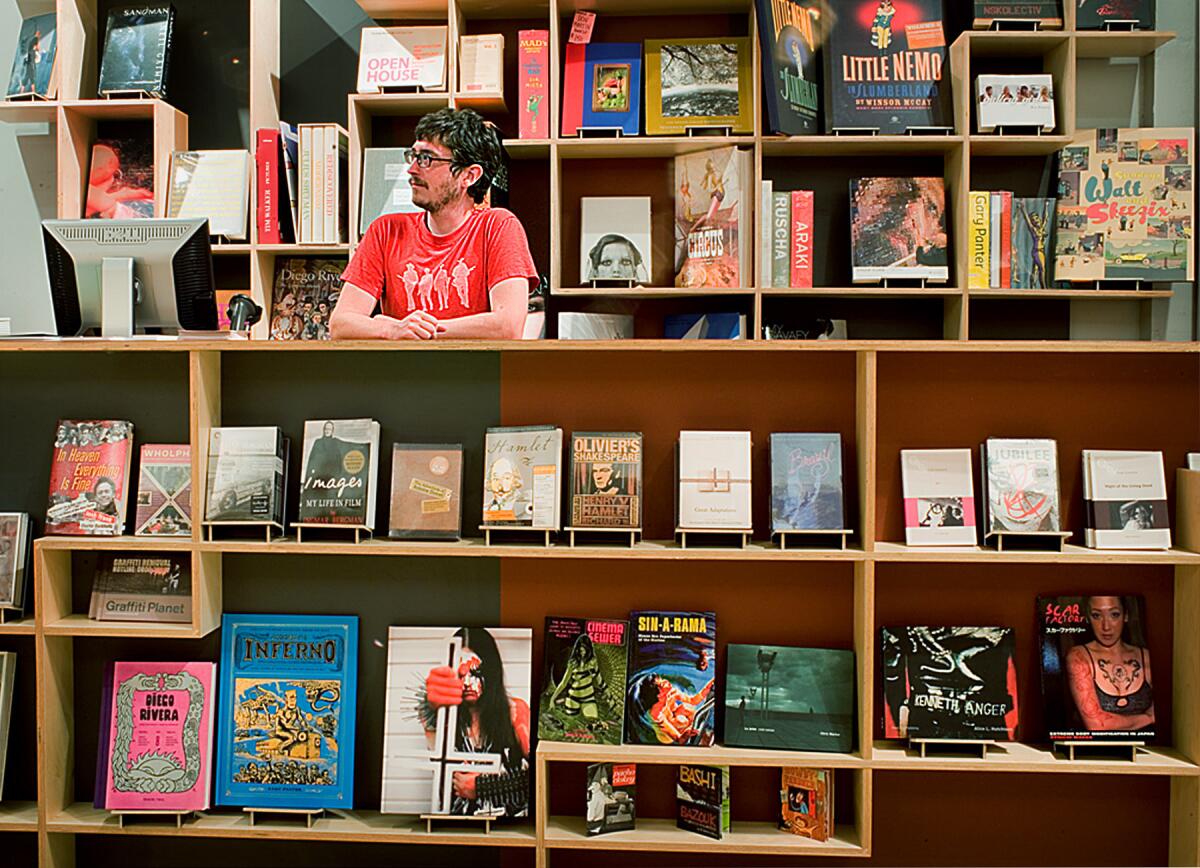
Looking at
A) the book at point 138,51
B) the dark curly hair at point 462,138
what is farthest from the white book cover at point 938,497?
the book at point 138,51

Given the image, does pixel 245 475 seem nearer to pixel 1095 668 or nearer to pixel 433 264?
pixel 433 264

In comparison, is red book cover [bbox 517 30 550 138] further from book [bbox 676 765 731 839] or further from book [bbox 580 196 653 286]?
book [bbox 676 765 731 839]

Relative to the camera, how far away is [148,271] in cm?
263

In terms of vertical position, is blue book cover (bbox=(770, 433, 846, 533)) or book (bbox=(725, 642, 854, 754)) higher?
blue book cover (bbox=(770, 433, 846, 533))

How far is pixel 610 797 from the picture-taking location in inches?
86.2

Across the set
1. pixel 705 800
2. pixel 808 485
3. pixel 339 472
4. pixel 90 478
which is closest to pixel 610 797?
pixel 705 800

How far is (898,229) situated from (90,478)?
2678mm

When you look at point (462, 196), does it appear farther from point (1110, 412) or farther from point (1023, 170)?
point (1023, 170)

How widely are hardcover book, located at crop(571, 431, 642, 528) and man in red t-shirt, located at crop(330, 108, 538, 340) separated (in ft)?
2.68

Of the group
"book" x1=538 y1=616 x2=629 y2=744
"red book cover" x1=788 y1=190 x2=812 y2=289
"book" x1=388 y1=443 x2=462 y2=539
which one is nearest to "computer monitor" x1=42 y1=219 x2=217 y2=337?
Answer: "book" x1=388 y1=443 x2=462 y2=539

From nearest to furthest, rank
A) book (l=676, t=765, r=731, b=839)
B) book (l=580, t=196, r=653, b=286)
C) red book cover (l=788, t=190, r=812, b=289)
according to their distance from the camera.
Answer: book (l=676, t=765, r=731, b=839), red book cover (l=788, t=190, r=812, b=289), book (l=580, t=196, r=653, b=286)

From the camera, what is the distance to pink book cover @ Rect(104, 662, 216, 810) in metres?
2.25

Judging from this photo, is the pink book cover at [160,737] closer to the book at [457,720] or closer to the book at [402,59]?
the book at [457,720]

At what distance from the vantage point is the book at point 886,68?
3.64 m
